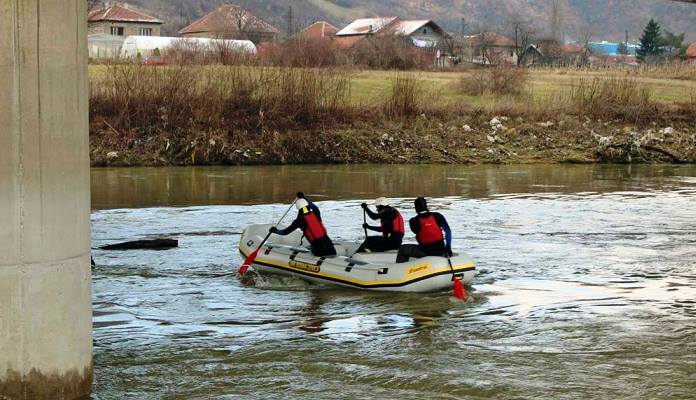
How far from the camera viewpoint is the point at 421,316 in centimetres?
1273

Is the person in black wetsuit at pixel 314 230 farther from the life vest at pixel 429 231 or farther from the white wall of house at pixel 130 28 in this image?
the white wall of house at pixel 130 28

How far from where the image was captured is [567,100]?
128 ft

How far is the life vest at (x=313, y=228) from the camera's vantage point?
48.8 feet

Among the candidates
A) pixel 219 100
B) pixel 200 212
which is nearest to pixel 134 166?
pixel 219 100

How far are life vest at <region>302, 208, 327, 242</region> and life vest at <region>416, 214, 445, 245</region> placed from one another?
1610 mm

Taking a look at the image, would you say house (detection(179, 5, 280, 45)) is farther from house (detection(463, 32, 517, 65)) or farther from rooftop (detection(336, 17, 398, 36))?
house (detection(463, 32, 517, 65))

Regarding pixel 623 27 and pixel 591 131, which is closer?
pixel 591 131

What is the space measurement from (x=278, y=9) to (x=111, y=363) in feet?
539

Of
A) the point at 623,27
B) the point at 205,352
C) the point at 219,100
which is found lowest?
the point at 205,352

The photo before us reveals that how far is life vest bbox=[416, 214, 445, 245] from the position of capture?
1404 centimetres

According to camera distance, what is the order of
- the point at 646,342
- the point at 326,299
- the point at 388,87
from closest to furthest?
the point at 646,342, the point at 326,299, the point at 388,87

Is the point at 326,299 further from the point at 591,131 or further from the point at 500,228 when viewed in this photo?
the point at 591,131

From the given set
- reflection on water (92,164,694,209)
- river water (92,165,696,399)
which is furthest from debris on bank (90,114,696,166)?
river water (92,165,696,399)

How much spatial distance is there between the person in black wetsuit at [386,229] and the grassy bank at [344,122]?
18.5m
